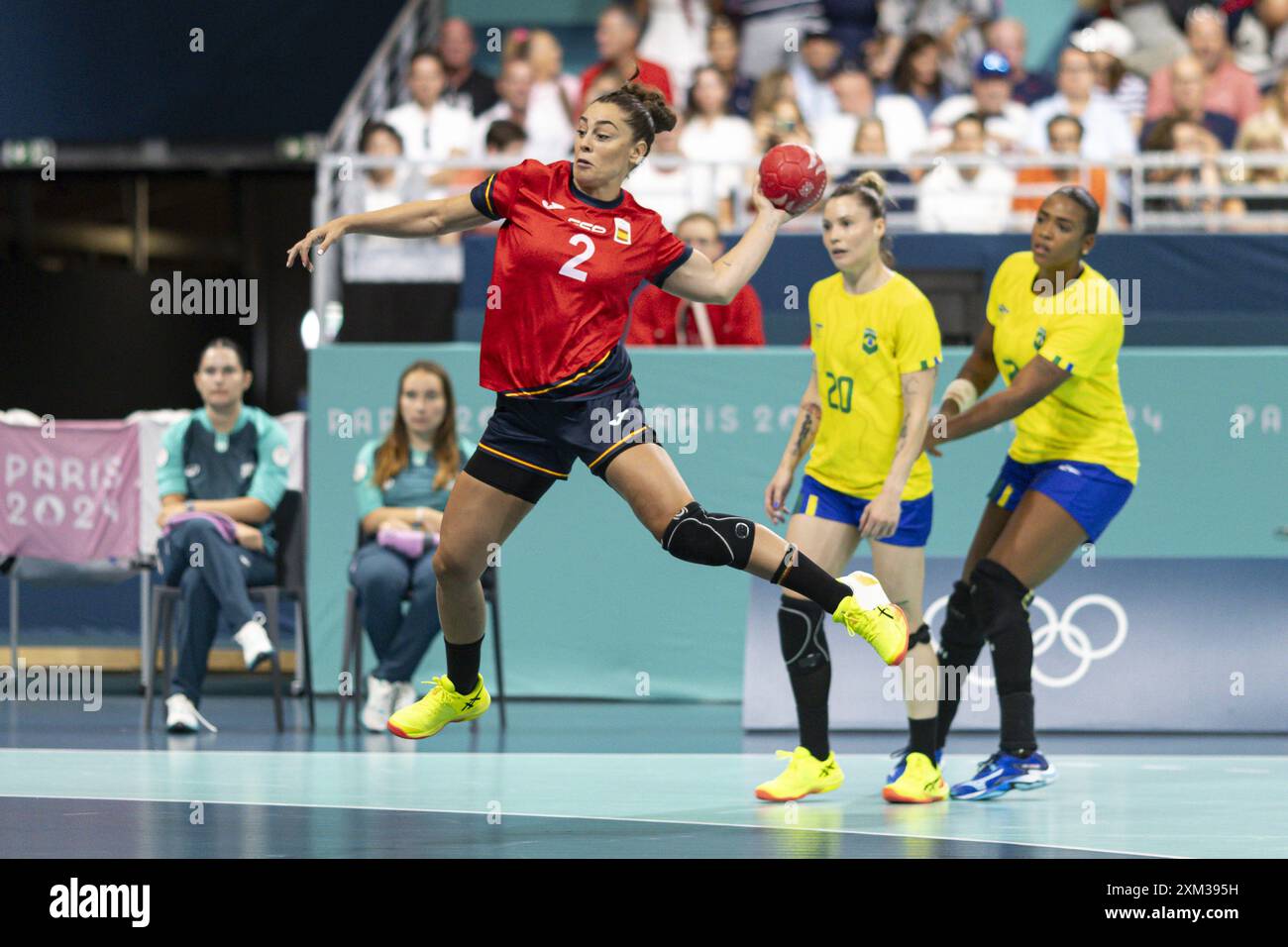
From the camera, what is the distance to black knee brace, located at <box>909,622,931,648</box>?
732cm

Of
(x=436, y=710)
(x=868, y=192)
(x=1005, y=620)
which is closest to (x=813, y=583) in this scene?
(x=1005, y=620)

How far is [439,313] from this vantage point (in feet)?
39.8

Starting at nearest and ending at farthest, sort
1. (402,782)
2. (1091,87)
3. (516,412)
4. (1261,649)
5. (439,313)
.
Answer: (516,412), (402,782), (1261,649), (439,313), (1091,87)

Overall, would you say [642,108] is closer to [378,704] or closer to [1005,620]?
[1005,620]

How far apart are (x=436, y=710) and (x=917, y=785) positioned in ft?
6.00

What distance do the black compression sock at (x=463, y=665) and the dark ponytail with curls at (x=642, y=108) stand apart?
5.89 ft

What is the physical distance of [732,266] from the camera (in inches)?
254

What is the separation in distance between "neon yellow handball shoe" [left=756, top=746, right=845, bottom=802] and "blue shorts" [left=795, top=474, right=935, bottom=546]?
0.86 m

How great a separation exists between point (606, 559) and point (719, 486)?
→ 77 centimetres

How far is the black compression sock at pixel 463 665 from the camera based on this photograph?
6.67m

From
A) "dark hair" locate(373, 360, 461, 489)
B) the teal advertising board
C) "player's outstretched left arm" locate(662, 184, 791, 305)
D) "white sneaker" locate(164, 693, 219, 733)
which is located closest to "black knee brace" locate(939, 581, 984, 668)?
"player's outstretched left arm" locate(662, 184, 791, 305)

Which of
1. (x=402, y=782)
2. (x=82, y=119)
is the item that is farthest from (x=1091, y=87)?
(x=402, y=782)

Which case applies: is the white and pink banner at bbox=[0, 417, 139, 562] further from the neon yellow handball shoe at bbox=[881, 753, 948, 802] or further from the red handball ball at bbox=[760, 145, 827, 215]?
the red handball ball at bbox=[760, 145, 827, 215]
